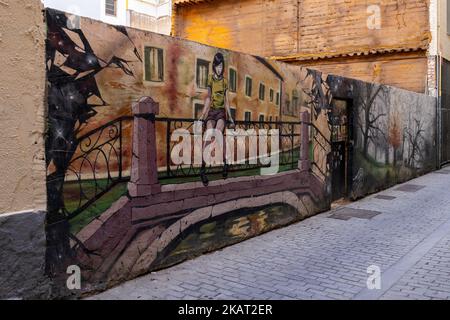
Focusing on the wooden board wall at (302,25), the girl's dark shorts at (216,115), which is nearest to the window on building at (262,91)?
the girl's dark shorts at (216,115)

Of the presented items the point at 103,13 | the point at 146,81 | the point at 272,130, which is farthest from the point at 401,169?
the point at 103,13

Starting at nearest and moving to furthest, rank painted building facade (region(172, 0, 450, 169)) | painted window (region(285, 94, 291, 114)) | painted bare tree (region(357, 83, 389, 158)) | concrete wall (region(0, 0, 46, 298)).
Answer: concrete wall (region(0, 0, 46, 298)) → painted window (region(285, 94, 291, 114)) → painted bare tree (region(357, 83, 389, 158)) → painted building facade (region(172, 0, 450, 169))

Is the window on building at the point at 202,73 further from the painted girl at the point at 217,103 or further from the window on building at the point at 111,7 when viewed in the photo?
the window on building at the point at 111,7

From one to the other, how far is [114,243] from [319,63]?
633 inches

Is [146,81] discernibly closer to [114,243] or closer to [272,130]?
[114,243]

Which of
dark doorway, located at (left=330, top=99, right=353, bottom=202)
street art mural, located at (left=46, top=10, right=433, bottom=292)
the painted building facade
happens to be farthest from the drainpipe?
street art mural, located at (left=46, top=10, right=433, bottom=292)

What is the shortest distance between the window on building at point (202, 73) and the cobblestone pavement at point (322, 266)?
2273 mm

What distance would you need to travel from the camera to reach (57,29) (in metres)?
4.17

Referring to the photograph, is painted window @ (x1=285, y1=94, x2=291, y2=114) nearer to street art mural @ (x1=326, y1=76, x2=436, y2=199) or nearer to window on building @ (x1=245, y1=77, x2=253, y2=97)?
window on building @ (x1=245, y1=77, x2=253, y2=97)

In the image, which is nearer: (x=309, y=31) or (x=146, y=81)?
(x=146, y=81)

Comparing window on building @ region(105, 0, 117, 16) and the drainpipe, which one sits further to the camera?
window on building @ region(105, 0, 117, 16)

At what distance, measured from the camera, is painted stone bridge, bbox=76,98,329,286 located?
4.64 meters

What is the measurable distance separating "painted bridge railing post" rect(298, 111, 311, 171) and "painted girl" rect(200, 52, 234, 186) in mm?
2287

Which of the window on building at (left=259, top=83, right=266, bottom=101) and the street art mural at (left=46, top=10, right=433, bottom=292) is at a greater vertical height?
the window on building at (left=259, top=83, right=266, bottom=101)
